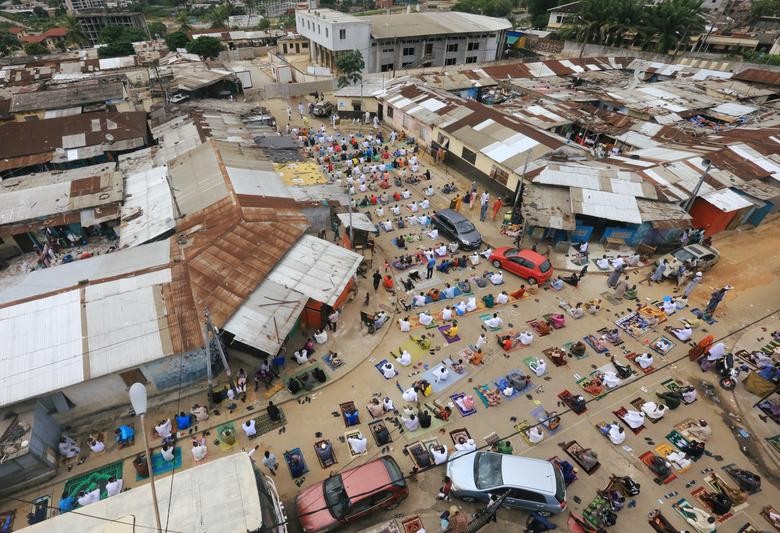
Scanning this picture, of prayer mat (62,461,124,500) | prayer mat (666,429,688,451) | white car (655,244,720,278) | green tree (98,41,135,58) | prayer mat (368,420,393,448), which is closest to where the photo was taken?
prayer mat (62,461,124,500)

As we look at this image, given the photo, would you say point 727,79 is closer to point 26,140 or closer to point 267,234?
point 267,234

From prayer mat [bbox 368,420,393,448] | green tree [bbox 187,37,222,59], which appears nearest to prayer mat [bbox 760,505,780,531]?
prayer mat [bbox 368,420,393,448]

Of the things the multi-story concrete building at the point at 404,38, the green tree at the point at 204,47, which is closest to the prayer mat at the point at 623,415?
the multi-story concrete building at the point at 404,38

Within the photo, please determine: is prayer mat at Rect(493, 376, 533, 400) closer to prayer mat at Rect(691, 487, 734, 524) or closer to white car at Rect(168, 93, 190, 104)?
prayer mat at Rect(691, 487, 734, 524)

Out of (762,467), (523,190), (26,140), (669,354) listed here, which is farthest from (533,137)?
(26,140)

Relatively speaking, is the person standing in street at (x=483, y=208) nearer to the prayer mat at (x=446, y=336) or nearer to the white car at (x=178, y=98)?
the prayer mat at (x=446, y=336)

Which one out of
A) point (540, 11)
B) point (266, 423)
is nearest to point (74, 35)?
point (540, 11)

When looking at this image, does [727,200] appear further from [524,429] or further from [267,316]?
[267,316]
